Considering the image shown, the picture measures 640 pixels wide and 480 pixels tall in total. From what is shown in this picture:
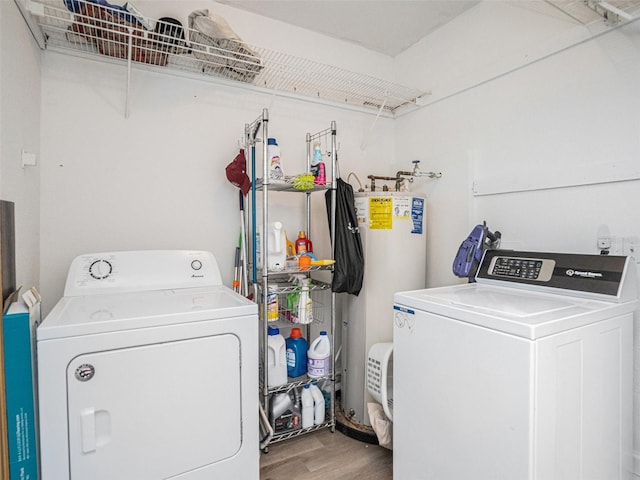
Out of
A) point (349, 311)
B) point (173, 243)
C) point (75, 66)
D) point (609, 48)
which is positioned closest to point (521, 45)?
point (609, 48)

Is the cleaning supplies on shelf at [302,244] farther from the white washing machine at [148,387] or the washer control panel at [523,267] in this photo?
the washer control panel at [523,267]

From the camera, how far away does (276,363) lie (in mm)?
2105

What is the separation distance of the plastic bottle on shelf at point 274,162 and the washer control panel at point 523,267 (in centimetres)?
126

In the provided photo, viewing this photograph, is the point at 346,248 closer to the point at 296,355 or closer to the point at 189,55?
the point at 296,355

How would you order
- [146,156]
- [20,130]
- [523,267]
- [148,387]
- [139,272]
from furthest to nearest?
[146,156]
[139,272]
[523,267]
[20,130]
[148,387]

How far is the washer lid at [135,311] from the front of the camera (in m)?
1.21

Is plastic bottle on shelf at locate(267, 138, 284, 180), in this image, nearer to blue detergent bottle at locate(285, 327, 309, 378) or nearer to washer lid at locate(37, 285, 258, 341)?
washer lid at locate(37, 285, 258, 341)

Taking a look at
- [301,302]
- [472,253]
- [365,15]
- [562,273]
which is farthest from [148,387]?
[365,15]

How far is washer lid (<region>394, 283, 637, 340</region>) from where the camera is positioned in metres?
1.17

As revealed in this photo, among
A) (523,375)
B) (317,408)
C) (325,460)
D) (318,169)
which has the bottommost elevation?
(325,460)

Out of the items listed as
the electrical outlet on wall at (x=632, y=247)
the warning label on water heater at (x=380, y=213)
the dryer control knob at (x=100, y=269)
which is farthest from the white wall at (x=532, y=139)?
the dryer control knob at (x=100, y=269)

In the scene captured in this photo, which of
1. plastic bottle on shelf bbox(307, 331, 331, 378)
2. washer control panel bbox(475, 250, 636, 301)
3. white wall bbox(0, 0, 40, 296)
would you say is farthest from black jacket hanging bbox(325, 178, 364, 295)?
white wall bbox(0, 0, 40, 296)

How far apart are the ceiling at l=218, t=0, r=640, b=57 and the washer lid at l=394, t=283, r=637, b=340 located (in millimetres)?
1848

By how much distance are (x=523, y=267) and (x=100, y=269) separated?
2.06 m
